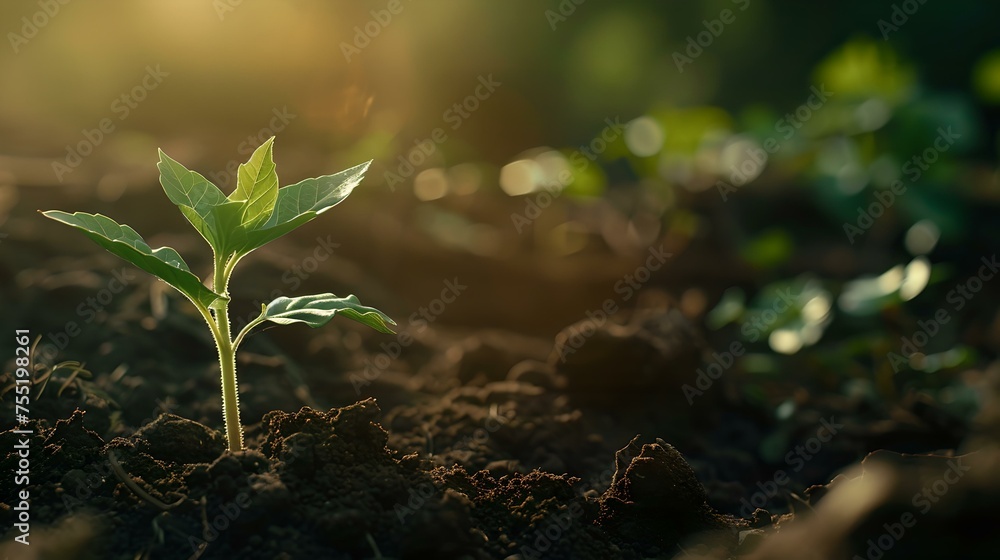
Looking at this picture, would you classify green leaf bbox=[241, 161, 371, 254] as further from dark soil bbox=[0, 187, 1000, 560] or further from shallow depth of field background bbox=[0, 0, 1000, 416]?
shallow depth of field background bbox=[0, 0, 1000, 416]

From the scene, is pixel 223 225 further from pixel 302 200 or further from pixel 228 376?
pixel 228 376

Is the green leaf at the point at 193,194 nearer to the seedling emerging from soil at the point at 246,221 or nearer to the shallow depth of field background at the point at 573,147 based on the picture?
the seedling emerging from soil at the point at 246,221

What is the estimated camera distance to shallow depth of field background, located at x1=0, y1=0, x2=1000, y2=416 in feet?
9.56

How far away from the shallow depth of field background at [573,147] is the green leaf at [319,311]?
107 cm

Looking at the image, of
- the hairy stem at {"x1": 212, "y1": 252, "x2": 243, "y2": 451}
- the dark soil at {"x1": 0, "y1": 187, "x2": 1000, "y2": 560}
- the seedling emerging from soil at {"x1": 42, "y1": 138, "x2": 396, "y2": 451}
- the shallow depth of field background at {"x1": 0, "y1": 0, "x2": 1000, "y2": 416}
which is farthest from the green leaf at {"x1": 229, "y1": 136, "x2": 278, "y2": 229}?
the shallow depth of field background at {"x1": 0, "y1": 0, "x2": 1000, "y2": 416}

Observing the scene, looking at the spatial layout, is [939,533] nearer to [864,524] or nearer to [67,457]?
[864,524]

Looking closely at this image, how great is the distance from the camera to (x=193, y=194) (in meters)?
1.35

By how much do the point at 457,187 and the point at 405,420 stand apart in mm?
2117

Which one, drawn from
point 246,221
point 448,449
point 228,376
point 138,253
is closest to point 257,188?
point 246,221

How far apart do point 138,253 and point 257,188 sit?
240 millimetres

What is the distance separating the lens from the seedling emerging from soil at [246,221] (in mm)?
1288

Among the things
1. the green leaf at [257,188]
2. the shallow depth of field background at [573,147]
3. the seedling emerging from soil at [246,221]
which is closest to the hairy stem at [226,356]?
the seedling emerging from soil at [246,221]

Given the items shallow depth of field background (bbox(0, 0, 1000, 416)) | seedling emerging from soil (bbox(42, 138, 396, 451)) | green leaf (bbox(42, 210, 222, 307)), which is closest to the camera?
green leaf (bbox(42, 210, 222, 307))

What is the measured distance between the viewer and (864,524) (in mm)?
1049
